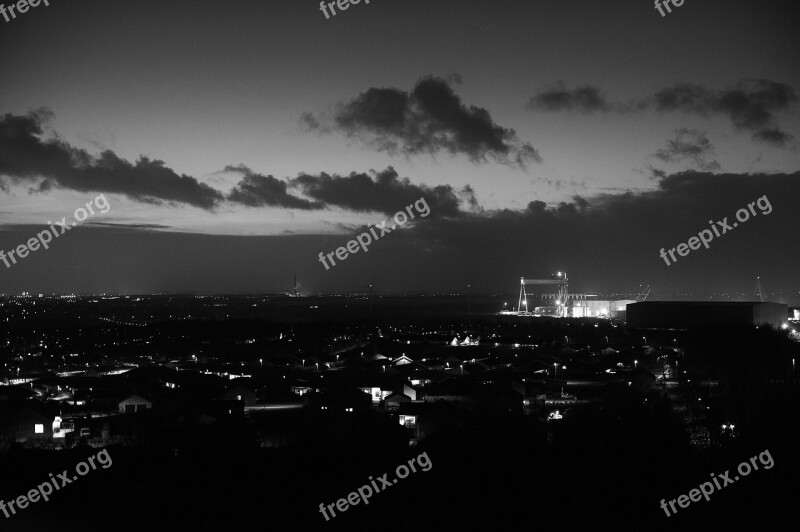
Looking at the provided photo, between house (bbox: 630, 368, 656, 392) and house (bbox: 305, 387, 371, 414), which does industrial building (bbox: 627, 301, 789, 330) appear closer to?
house (bbox: 630, 368, 656, 392)

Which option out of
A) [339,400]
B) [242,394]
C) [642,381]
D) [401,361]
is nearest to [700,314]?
[401,361]

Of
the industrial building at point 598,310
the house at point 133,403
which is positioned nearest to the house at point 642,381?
the house at point 133,403

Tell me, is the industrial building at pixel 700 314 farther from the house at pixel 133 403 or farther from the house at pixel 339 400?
the house at pixel 133 403

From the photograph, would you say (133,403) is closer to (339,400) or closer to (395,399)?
(339,400)

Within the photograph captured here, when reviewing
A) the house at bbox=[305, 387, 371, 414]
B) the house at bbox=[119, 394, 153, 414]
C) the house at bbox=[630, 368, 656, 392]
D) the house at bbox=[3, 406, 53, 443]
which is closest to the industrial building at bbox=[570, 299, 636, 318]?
the house at bbox=[630, 368, 656, 392]

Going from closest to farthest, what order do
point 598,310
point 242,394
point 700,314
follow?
point 242,394 < point 700,314 < point 598,310

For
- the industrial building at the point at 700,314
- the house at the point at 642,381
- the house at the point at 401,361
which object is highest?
the industrial building at the point at 700,314

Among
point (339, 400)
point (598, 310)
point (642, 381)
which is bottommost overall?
point (642, 381)

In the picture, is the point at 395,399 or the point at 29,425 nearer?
the point at 29,425

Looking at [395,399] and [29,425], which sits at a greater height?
[29,425]
